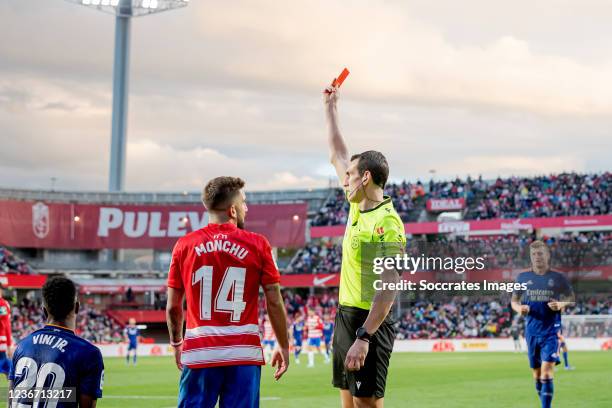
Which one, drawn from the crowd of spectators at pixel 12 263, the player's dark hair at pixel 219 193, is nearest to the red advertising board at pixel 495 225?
the crowd of spectators at pixel 12 263

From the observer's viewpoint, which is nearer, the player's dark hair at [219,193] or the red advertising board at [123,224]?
the player's dark hair at [219,193]

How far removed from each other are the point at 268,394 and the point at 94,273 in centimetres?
4736

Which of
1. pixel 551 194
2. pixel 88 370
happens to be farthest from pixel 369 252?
pixel 551 194

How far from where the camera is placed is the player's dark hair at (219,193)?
21.3 feet

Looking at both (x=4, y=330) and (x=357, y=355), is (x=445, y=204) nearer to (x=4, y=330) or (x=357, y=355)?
(x=4, y=330)

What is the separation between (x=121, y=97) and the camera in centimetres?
6750

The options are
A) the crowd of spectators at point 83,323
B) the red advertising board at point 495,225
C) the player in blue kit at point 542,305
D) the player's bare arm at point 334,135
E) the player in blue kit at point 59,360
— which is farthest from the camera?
the red advertising board at point 495,225

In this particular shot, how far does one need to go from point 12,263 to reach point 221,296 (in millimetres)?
55611

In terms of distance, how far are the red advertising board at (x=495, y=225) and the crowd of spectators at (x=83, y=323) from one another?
51.6 ft

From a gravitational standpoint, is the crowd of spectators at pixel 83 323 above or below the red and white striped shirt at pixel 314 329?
below

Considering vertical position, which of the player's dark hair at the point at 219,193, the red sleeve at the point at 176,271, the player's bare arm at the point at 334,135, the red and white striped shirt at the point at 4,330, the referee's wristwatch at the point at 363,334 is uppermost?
the player's bare arm at the point at 334,135

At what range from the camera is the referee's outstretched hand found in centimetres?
674

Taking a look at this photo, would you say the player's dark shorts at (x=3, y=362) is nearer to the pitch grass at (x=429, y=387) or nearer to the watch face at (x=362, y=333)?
the pitch grass at (x=429, y=387)

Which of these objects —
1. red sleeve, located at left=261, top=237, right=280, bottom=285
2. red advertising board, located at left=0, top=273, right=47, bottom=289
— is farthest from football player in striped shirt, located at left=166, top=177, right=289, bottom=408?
red advertising board, located at left=0, top=273, right=47, bottom=289
